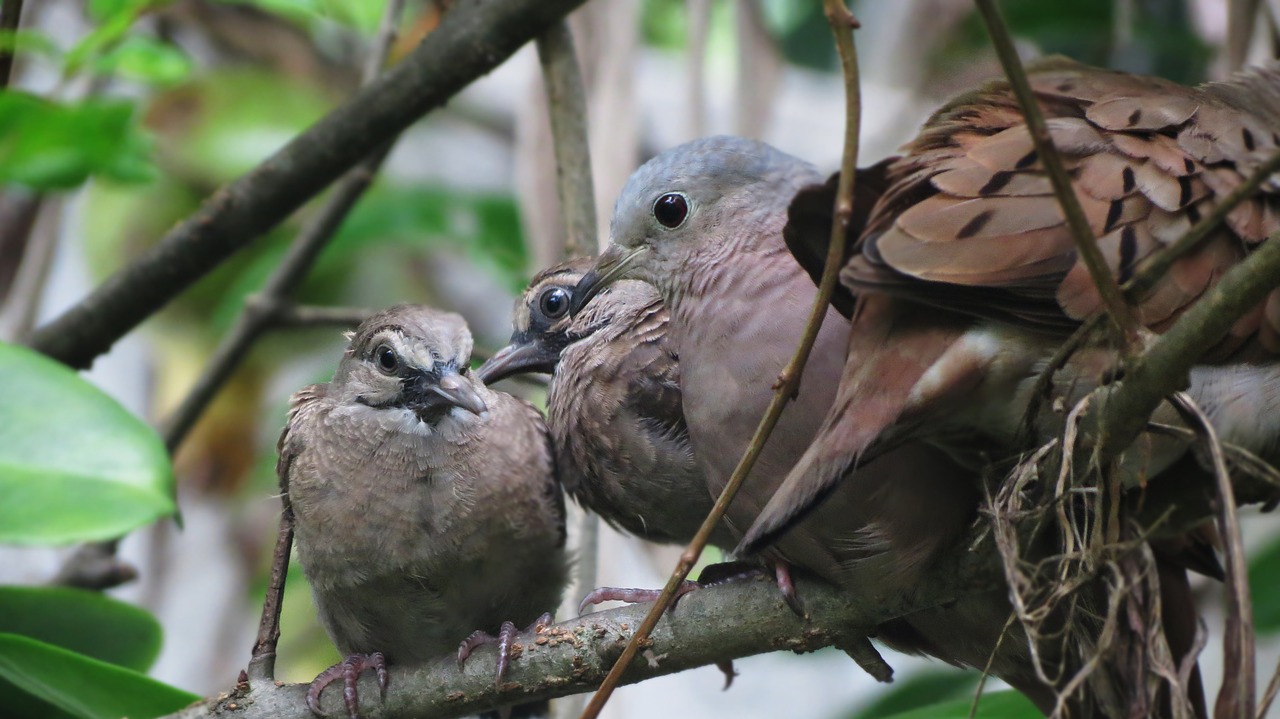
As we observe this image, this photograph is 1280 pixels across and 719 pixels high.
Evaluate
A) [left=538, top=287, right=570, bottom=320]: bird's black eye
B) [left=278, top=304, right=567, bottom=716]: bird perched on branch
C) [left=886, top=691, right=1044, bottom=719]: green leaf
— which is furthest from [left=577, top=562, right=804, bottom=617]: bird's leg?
[left=538, top=287, right=570, bottom=320]: bird's black eye

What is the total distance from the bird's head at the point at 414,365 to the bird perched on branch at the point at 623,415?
16 cm

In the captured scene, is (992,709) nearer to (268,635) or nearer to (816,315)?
(816,315)

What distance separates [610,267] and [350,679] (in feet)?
2.29

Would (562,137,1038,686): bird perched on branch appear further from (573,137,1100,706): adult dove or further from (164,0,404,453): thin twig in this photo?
(164,0,404,453): thin twig

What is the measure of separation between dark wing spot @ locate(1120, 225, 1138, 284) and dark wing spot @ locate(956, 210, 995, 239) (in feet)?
0.43

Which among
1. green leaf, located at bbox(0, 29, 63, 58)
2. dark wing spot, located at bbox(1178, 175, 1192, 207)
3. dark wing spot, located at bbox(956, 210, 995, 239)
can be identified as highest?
green leaf, located at bbox(0, 29, 63, 58)

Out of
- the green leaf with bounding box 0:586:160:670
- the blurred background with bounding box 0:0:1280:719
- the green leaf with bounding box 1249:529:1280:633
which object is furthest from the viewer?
the blurred background with bounding box 0:0:1280:719

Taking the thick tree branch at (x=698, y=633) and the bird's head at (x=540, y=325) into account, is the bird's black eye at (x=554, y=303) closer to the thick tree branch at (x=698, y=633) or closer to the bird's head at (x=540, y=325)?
the bird's head at (x=540, y=325)

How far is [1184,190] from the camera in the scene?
1316mm

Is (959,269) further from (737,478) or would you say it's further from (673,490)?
(673,490)

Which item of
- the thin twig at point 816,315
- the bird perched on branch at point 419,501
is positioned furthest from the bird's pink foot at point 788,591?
the bird perched on branch at point 419,501

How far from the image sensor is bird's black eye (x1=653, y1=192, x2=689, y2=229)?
1892 mm

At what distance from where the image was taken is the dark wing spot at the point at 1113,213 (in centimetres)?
129

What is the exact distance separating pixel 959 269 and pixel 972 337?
9 cm
